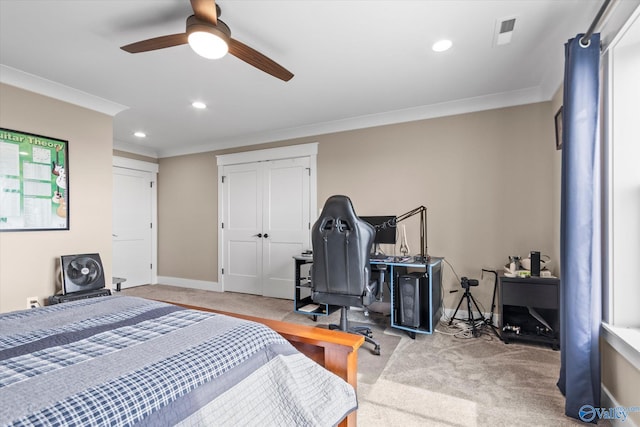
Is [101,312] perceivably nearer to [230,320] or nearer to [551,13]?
[230,320]

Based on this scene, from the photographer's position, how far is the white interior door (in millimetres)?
5121

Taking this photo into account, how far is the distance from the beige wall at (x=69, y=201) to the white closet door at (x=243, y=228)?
5.87 feet

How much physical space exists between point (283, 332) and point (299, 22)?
1941 mm

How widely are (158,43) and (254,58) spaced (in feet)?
1.87

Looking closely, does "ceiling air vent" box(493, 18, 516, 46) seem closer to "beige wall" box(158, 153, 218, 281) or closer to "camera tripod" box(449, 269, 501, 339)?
"camera tripod" box(449, 269, 501, 339)

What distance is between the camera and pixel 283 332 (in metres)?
1.43

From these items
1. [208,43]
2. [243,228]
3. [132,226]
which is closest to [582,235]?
[208,43]

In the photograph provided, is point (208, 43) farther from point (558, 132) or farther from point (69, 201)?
point (558, 132)

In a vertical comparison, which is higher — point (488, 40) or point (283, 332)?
point (488, 40)

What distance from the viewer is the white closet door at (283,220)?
444 centimetres

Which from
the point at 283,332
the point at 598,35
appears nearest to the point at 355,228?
the point at 283,332

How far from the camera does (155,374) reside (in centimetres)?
84

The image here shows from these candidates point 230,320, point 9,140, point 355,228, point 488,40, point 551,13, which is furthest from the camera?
point 9,140

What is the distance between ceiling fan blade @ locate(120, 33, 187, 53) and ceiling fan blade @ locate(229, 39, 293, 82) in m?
0.28
